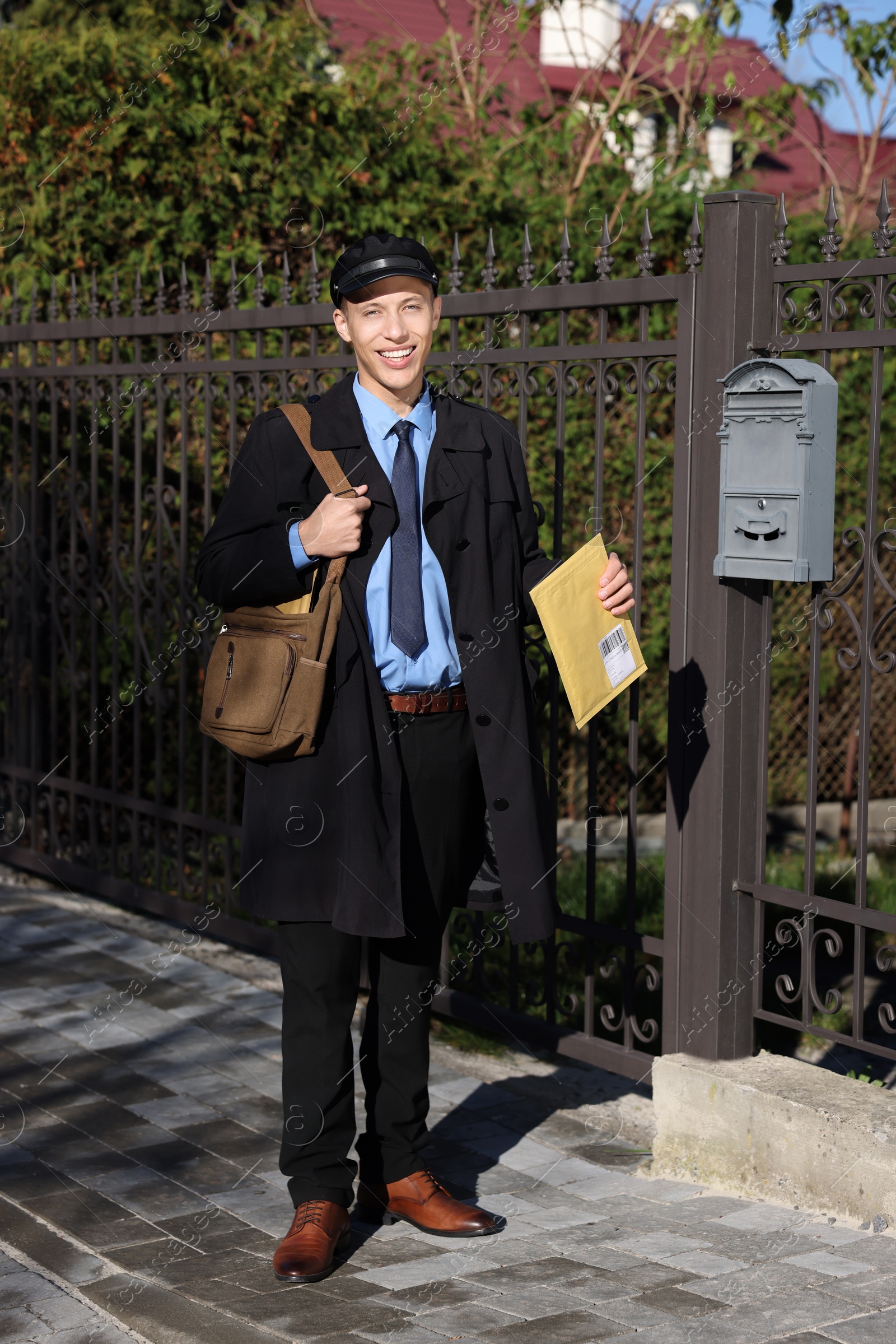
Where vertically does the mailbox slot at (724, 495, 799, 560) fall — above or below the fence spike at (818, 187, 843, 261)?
below

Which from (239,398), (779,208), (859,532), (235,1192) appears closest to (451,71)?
(239,398)

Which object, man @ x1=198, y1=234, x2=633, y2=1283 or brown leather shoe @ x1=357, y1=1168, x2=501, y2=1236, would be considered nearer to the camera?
man @ x1=198, y1=234, x2=633, y2=1283

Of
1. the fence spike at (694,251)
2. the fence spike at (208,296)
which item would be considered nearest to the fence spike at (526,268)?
the fence spike at (694,251)

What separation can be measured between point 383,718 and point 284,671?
0.78 ft

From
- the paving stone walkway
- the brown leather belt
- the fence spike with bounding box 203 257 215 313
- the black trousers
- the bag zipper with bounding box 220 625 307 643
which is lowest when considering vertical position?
the paving stone walkway

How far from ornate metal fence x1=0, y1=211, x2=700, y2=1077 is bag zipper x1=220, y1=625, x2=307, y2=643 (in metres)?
1.31

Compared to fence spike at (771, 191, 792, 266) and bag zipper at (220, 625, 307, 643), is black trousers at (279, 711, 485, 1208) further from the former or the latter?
fence spike at (771, 191, 792, 266)

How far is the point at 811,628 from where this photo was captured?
374 centimetres

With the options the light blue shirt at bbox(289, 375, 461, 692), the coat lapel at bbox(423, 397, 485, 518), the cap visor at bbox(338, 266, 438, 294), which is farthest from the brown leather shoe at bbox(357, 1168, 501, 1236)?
the cap visor at bbox(338, 266, 438, 294)

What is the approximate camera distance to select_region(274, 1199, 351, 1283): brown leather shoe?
10.6ft

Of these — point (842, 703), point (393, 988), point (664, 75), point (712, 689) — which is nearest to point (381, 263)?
point (712, 689)

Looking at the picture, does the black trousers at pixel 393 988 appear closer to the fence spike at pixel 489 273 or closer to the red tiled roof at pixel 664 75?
the fence spike at pixel 489 273

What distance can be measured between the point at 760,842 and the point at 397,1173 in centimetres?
126

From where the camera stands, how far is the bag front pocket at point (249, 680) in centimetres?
322
